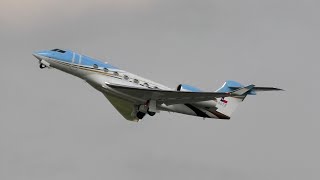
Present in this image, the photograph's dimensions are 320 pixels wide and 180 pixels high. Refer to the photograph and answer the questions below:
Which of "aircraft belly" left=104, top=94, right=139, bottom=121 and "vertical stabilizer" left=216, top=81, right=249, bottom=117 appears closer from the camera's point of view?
"aircraft belly" left=104, top=94, right=139, bottom=121

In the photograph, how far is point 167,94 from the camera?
157ft

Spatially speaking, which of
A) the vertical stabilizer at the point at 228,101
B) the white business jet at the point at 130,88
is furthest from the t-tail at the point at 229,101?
the white business jet at the point at 130,88

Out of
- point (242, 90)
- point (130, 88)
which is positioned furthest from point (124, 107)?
point (242, 90)

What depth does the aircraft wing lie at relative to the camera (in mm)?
47281

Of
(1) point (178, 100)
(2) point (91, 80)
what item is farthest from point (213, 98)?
(2) point (91, 80)

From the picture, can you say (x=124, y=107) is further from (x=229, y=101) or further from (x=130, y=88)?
(x=229, y=101)

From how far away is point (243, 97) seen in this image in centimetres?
5234

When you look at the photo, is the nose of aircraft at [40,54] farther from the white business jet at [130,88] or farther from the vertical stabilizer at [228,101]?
the vertical stabilizer at [228,101]

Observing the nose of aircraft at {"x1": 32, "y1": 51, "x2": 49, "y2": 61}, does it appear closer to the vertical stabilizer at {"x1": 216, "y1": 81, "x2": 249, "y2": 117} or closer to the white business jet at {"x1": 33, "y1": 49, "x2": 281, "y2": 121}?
the white business jet at {"x1": 33, "y1": 49, "x2": 281, "y2": 121}

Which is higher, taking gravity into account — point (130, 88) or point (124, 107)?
point (130, 88)

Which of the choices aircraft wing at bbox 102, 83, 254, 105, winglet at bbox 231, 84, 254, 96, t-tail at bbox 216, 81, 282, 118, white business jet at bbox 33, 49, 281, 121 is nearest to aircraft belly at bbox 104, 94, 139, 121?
white business jet at bbox 33, 49, 281, 121

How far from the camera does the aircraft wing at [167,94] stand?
47.3 metres

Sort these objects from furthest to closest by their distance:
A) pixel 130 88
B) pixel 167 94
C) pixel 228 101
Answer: pixel 228 101
pixel 167 94
pixel 130 88

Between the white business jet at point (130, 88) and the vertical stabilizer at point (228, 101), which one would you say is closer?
the white business jet at point (130, 88)
